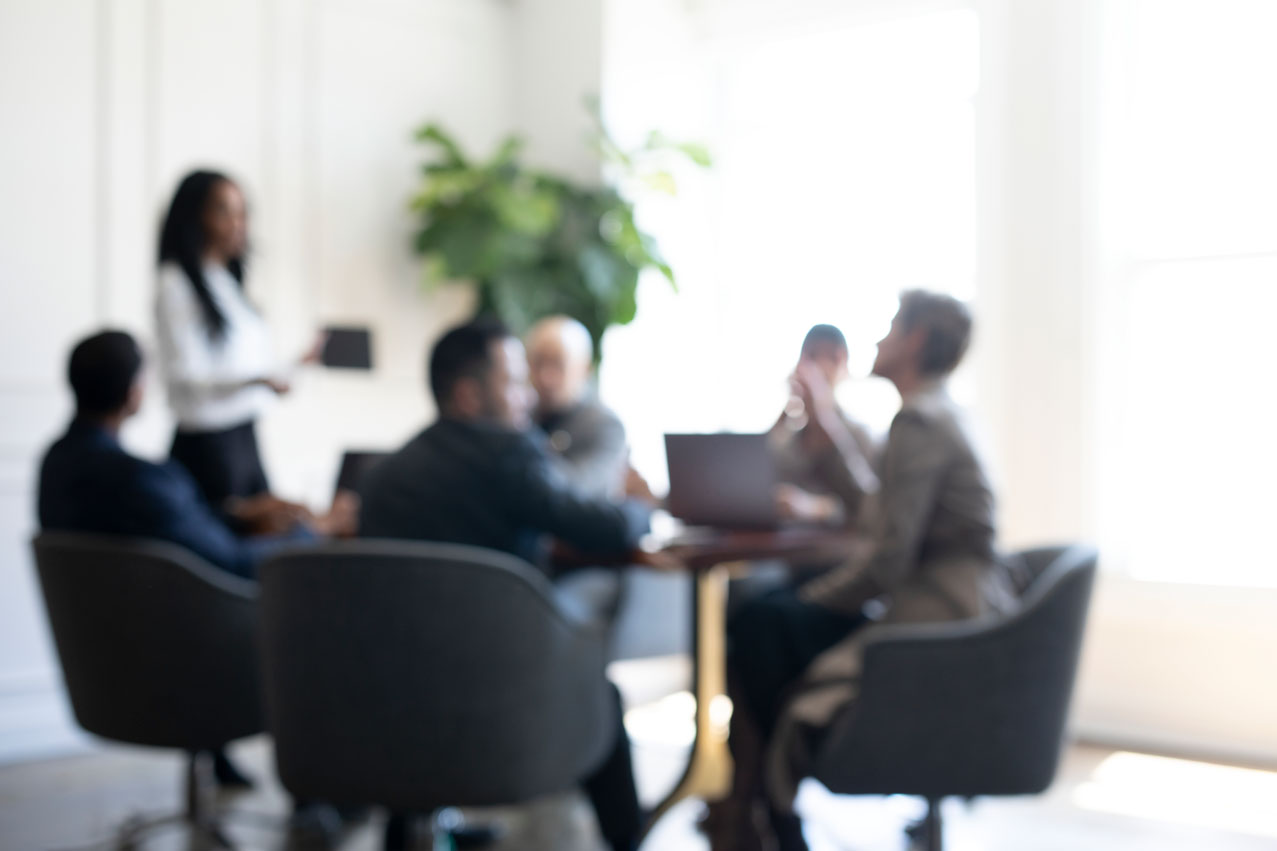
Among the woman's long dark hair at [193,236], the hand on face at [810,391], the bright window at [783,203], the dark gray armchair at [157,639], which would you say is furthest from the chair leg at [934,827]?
the bright window at [783,203]

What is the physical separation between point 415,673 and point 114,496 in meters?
1.15

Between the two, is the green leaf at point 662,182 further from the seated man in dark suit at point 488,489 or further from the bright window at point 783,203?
the seated man in dark suit at point 488,489

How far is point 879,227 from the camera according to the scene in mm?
5695

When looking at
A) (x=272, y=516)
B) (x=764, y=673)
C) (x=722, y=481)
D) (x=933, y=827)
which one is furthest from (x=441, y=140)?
(x=933, y=827)

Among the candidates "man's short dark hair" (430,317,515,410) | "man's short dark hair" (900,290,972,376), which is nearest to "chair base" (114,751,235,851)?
"man's short dark hair" (430,317,515,410)

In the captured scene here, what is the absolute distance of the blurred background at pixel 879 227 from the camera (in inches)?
175

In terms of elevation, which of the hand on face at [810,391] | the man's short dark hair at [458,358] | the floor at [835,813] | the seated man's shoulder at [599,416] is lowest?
the floor at [835,813]

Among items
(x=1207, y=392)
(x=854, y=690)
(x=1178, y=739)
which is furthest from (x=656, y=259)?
(x=854, y=690)

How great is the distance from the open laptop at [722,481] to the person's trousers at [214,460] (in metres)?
1.48

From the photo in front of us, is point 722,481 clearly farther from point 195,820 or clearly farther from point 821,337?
point 195,820

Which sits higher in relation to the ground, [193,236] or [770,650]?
[193,236]

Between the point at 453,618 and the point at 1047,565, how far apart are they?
1342 mm

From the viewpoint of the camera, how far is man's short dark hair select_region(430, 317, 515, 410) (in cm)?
270

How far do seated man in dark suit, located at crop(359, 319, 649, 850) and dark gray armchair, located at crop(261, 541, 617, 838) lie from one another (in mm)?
356
